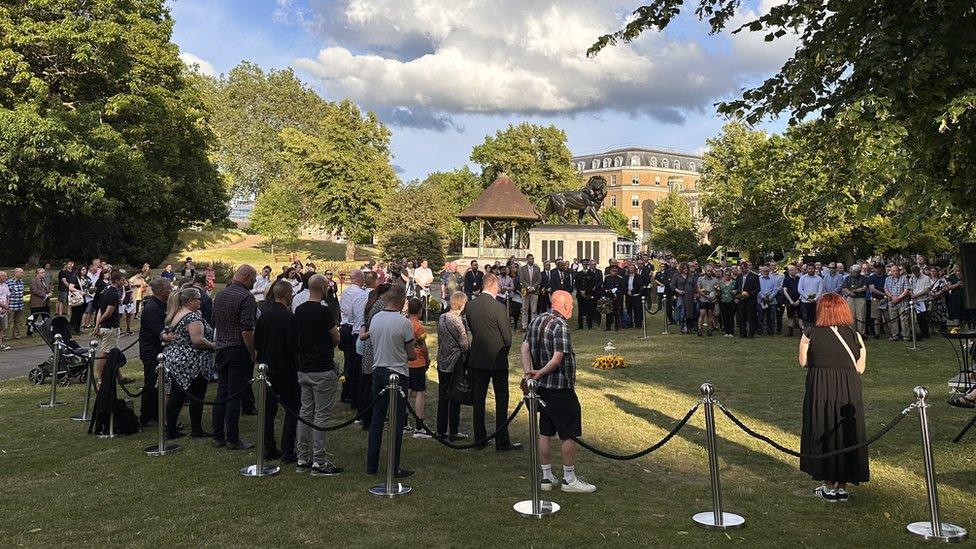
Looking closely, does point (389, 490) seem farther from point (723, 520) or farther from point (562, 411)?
point (723, 520)

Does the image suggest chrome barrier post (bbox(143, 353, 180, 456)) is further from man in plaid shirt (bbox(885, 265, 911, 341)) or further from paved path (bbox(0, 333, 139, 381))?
man in plaid shirt (bbox(885, 265, 911, 341))

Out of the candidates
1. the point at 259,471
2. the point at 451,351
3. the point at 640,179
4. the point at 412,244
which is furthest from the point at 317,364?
the point at 640,179

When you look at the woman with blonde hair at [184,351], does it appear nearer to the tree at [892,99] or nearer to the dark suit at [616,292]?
the tree at [892,99]

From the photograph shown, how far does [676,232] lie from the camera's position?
59.3 m

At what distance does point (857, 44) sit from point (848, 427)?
3.87 m

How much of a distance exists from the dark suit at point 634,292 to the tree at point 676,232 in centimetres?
3607

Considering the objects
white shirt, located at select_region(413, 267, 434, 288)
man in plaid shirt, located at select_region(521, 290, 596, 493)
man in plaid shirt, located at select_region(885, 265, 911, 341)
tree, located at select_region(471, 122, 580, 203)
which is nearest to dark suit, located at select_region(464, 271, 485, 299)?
white shirt, located at select_region(413, 267, 434, 288)

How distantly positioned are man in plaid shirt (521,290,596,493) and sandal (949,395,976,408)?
558 centimetres

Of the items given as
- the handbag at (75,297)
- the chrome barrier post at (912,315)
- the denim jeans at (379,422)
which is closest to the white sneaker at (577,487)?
the denim jeans at (379,422)

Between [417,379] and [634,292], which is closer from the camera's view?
[417,379]

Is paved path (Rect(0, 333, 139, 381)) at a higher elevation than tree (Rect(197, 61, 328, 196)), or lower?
lower

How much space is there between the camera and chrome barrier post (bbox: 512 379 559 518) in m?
6.21

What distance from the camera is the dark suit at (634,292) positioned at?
21.4 metres

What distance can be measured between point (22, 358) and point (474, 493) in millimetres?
13478
